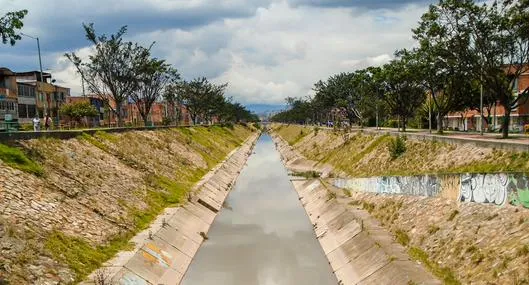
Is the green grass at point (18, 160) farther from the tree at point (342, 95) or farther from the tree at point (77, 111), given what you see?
the tree at point (342, 95)

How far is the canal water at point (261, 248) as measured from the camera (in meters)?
27.5

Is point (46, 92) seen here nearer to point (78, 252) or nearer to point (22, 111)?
point (22, 111)

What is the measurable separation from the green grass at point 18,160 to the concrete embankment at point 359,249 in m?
18.2

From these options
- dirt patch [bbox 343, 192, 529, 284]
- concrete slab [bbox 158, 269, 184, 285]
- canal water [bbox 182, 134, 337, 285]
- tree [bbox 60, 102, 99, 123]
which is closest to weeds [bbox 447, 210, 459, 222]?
dirt patch [bbox 343, 192, 529, 284]

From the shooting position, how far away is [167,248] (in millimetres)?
28234

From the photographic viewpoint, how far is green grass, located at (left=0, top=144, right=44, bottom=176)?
86.4ft

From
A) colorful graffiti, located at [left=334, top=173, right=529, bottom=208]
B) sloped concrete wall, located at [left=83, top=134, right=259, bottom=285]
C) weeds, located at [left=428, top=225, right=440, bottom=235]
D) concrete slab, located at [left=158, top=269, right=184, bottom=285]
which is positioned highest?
colorful graffiti, located at [left=334, top=173, right=529, bottom=208]

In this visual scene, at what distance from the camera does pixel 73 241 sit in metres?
23.1

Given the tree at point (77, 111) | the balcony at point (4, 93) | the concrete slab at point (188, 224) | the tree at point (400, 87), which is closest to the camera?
the concrete slab at point (188, 224)

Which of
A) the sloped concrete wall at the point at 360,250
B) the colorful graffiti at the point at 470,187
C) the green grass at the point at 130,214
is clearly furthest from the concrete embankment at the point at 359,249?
the green grass at the point at 130,214

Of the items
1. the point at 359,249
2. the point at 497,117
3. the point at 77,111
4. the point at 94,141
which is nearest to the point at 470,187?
the point at 359,249

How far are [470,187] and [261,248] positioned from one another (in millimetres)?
15275

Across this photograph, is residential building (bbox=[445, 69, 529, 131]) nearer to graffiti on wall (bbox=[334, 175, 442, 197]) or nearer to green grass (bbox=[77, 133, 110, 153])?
graffiti on wall (bbox=[334, 175, 442, 197])

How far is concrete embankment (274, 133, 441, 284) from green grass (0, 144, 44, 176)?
1821cm
